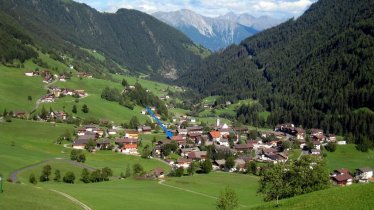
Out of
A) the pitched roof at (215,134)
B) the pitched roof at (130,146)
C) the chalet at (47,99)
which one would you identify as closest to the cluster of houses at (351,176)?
the pitched roof at (215,134)

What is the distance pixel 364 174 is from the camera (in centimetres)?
11888

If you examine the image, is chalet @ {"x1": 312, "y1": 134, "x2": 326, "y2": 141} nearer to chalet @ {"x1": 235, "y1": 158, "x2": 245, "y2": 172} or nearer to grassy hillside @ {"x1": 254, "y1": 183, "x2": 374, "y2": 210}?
chalet @ {"x1": 235, "y1": 158, "x2": 245, "y2": 172}

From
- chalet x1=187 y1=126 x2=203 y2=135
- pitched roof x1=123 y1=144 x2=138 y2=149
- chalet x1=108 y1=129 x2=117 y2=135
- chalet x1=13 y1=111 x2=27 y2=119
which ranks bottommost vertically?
pitched roof x1=123 y1=144 x2=138 y2=149

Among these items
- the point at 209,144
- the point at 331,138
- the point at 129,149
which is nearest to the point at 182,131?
the point at 209,144

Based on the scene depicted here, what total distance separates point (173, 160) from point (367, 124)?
87.3 metres

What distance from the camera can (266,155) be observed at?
140625 millimetres

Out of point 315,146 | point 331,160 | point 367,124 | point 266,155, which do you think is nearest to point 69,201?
point 266,155

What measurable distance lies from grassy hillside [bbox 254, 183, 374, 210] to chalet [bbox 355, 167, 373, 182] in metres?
80.5

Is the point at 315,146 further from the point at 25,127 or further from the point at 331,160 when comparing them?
the point at 25,127

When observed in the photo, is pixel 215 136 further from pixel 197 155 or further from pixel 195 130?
pixel 197 155

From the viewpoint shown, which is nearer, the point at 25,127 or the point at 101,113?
the point at 25,127

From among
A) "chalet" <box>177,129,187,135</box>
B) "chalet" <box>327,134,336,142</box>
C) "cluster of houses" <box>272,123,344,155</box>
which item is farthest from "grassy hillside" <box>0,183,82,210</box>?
"chalet" <box>327,134,336,142</box>

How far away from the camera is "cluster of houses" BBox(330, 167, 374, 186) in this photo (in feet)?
374

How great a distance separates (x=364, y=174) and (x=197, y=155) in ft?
158
